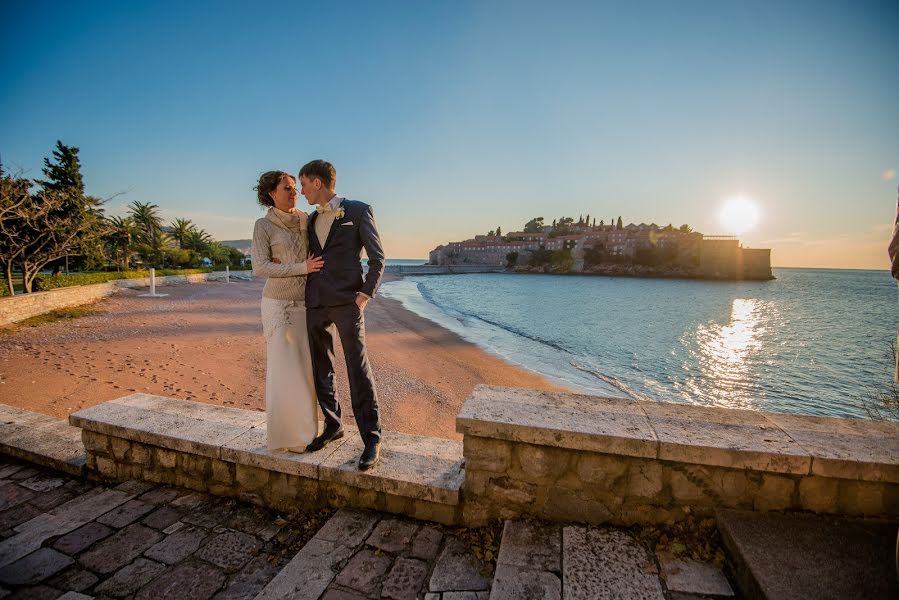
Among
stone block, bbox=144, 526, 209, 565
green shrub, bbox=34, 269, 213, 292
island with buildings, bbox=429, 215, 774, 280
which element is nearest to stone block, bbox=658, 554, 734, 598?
stone block, bbox=144, 526, 209, 565

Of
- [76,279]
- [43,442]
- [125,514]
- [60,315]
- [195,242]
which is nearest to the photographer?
[125,514]

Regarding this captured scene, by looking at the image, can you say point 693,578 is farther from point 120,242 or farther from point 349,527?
point 120,242

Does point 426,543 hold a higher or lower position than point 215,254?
lower

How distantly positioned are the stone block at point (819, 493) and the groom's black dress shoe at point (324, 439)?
2.70 m

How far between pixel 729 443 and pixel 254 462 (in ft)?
9.15

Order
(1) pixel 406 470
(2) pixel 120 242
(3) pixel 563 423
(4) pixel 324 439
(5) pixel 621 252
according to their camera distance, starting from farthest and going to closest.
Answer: (5) pixel 621 252, (2) pixel 120 242, (4) pixel 324 439, (1) pixel 406 470, (3) pixel 563 423

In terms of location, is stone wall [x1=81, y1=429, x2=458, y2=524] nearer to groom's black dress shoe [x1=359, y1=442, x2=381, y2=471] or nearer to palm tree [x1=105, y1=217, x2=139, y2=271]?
groom's black dress shoe [x1=359, y1=442, x2=381, y2=471]

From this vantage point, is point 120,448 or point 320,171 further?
point 120,448

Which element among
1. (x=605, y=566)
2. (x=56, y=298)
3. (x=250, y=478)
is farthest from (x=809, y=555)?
(x=56, y=298)

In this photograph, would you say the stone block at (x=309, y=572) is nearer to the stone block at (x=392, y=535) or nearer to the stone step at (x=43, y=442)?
the stone block at (x=392, y=535)

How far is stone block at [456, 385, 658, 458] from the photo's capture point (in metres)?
1.94

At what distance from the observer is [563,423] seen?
2.08m

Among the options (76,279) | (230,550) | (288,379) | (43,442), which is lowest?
(230,550)

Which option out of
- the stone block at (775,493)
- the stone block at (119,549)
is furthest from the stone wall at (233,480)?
the stone block at (775,493)
